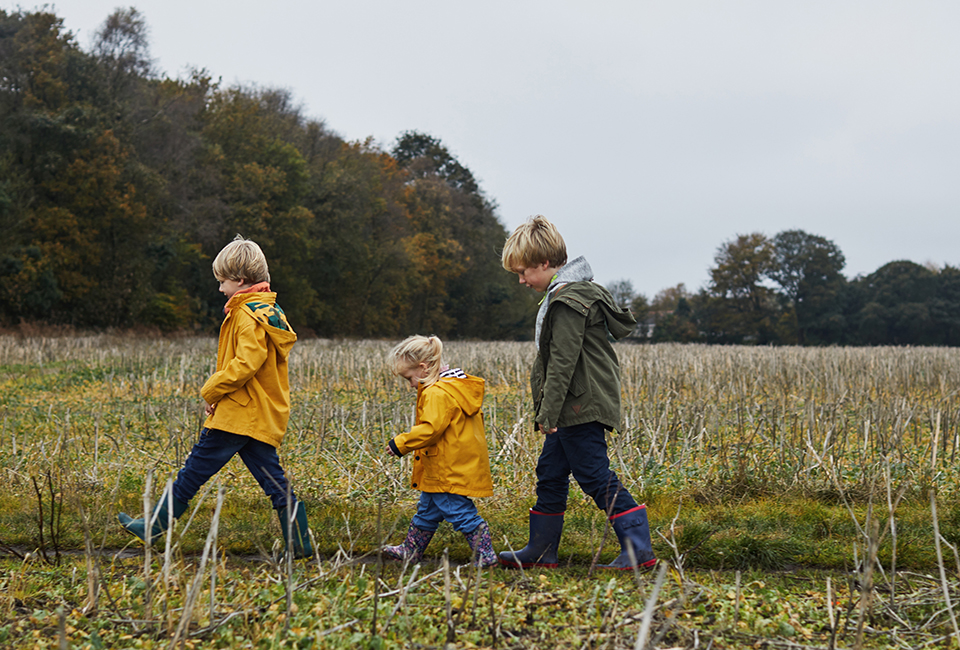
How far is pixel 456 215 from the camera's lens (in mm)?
61594

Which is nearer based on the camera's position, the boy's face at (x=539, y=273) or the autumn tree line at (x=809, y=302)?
the boy's face at (x=539, y=273)

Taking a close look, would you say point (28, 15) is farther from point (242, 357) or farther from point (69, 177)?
point (242, 357)

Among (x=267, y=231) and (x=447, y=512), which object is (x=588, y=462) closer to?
(x=447, y=512)

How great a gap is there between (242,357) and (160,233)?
3364 centimetres

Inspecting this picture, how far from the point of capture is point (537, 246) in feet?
12.8

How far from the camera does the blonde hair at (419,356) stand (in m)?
3.96

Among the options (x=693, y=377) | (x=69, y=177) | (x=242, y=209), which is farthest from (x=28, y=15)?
(x=693, y=377)

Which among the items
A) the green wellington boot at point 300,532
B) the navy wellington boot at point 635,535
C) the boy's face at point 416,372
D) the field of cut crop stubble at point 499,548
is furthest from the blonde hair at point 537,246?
the green wellington boot at point 300,532

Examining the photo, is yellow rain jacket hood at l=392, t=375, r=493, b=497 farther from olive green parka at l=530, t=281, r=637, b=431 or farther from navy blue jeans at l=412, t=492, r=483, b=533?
olive green parka at l=530, t=281, r=637, b=431

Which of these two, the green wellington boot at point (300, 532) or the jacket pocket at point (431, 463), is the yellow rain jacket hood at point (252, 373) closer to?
the green wellington boot at point (300, 532)

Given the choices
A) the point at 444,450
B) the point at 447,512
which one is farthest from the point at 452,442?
the point at 447,512

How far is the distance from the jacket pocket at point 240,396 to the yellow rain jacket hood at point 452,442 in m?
0.89

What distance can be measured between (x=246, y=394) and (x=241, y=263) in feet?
2.32

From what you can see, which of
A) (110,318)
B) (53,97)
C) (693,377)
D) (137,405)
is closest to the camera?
(137,405)
